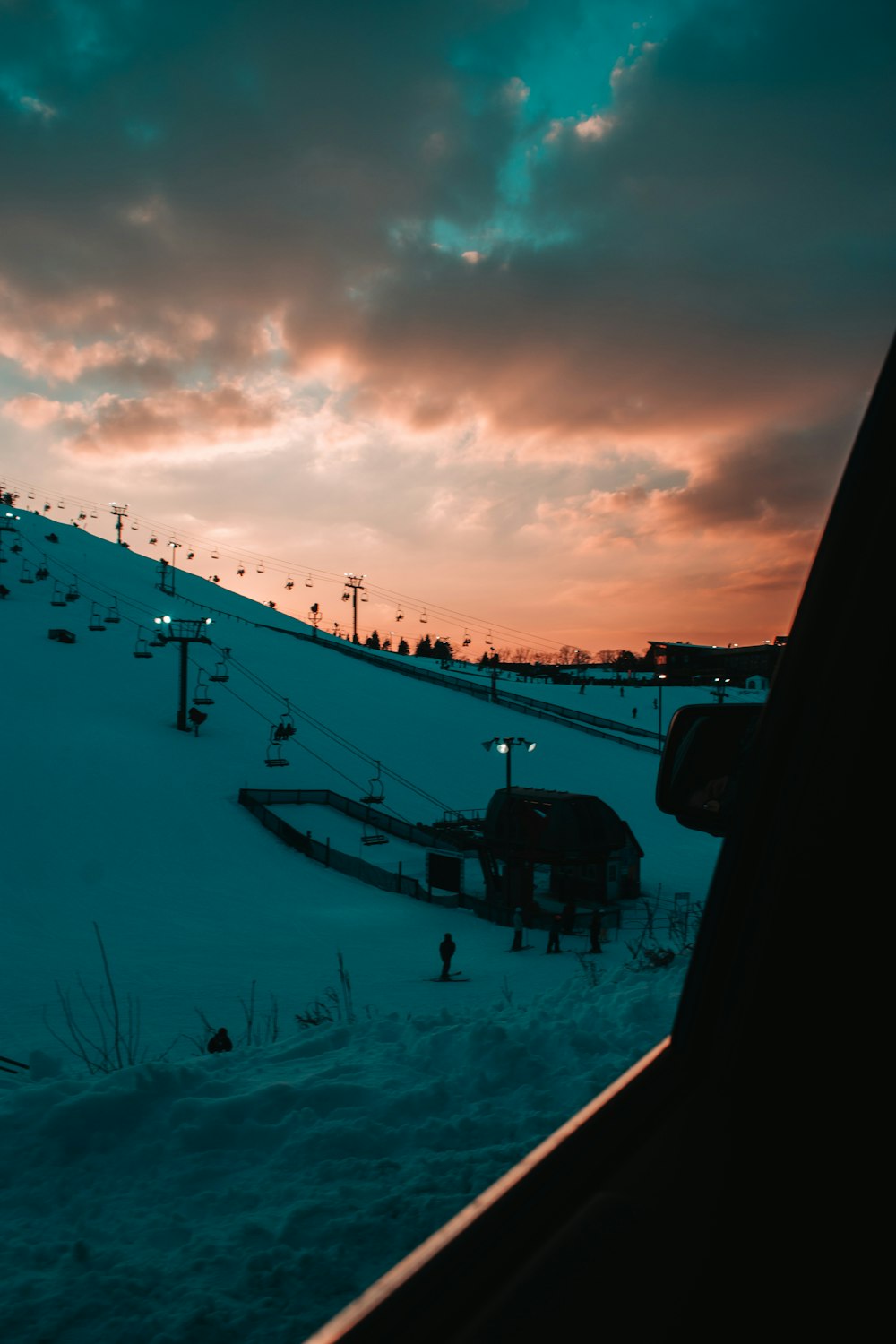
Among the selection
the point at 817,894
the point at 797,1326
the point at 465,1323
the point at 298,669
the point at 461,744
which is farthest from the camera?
the point at 298,669

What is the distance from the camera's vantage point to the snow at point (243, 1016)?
330cm

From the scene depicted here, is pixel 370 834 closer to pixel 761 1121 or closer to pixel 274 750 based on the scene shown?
pixel 274 750

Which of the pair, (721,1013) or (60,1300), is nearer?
(721,1013)

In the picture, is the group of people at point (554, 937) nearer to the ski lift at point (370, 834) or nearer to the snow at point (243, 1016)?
the snow at point (243, 1016)

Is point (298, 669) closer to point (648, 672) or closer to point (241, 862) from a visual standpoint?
point (241, 862)

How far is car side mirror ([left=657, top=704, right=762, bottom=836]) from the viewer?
9.53 ft

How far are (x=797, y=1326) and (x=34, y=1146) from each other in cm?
463

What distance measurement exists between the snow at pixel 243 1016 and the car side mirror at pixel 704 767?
2310 millimetres

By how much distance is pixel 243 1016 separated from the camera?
Result: 515 inches

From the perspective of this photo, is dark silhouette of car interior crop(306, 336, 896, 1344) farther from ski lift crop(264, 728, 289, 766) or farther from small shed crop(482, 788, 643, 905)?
ski lift crop(264, 728, 289, 766)

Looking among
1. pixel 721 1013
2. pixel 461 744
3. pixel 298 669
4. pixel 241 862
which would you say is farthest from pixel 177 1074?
pixel 298 669

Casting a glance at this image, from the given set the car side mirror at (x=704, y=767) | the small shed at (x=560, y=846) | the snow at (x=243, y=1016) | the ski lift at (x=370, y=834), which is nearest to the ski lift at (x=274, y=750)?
the snow at (x=243, y=1016)

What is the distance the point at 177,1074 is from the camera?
5.08m

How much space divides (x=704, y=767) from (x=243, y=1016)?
1236 cm
